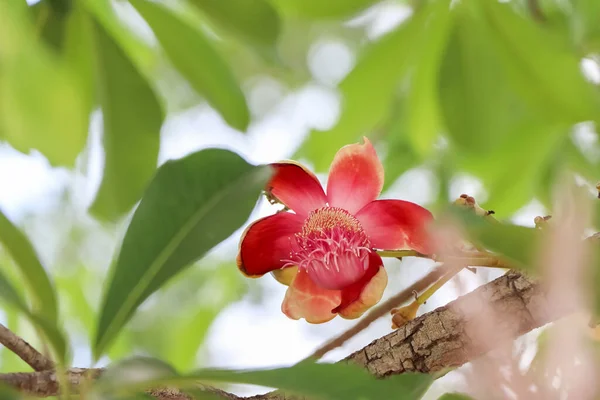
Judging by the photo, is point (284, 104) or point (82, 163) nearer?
point (82, 163)

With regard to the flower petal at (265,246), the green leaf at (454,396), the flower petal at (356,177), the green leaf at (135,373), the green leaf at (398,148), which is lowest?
the green leaf at (454,396)

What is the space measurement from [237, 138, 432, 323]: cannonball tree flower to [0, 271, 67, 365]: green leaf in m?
0.16

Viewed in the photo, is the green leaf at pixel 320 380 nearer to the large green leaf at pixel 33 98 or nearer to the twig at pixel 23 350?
the twig at pixel 23 350

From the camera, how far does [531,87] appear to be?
0.92m

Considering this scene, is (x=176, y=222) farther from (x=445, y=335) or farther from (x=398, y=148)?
(x=398, y=148)

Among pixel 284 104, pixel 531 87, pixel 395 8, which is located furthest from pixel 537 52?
pixel 284 104

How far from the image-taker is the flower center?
1.65 ft

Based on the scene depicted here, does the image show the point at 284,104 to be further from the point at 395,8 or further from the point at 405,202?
the point at 405,202

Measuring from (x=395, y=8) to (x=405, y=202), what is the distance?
914 mm

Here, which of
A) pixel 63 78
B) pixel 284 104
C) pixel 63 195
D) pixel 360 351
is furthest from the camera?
pixel 284 104

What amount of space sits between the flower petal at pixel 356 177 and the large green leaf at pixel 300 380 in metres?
0.20

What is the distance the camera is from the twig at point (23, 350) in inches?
16.9

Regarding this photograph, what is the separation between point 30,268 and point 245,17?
41 centimetres

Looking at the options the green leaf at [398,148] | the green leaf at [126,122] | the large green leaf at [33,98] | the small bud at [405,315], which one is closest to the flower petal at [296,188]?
the small bud at [405,315]
